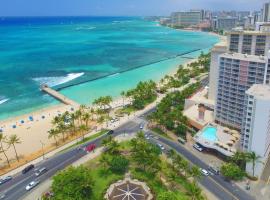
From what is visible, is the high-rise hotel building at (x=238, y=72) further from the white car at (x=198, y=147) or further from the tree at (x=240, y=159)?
the tree at (x=240, y=159)

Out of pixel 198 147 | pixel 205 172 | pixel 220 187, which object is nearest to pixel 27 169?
pixel 205 172

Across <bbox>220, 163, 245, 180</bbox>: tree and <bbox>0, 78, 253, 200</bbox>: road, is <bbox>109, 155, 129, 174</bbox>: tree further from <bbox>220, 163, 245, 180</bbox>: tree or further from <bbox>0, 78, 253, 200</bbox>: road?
<bbox>220, 163, 245, 180</bbox>: tree

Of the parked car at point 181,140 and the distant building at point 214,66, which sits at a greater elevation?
the distant building at point 214,66

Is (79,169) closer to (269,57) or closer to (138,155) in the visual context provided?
(138,155)

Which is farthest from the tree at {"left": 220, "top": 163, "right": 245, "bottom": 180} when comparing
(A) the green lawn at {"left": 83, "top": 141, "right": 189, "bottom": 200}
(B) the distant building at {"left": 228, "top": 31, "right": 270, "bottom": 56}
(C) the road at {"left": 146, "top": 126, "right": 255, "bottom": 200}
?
(B) the distant building at {"left": 228, "top": 31, "right": 270, "bottom": 56}

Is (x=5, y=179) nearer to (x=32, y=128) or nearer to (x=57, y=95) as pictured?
(x=32, y=128)

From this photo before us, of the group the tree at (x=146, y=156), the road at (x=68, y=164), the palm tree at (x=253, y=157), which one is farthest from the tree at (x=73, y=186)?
the palm tree at (x=253, y=157)

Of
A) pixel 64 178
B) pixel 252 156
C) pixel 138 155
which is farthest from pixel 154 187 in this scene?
pixel 252 156

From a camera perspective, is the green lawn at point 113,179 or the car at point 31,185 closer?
the green lawn at point 113,179
